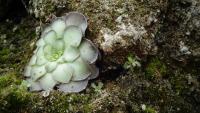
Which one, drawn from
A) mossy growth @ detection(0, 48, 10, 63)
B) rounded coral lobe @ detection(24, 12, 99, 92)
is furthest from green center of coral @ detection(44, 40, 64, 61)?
mossy growth @ detection(0, 48, 10, 63)

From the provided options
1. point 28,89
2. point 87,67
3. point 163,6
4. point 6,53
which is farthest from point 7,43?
point 163,6

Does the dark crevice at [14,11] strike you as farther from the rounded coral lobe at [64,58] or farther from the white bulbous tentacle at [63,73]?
the white bulbous tentacle at [63,73]

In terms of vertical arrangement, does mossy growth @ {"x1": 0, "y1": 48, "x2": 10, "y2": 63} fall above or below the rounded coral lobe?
below

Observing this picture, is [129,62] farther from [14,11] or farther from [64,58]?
[14,11]

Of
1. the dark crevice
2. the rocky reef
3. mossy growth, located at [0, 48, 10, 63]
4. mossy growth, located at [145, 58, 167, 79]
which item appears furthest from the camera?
the dark crevice

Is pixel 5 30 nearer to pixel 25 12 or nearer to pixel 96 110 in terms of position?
pixel 25 12

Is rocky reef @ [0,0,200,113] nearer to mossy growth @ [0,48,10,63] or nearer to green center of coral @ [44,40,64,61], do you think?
mossy growth @ [0,48,10,63]
